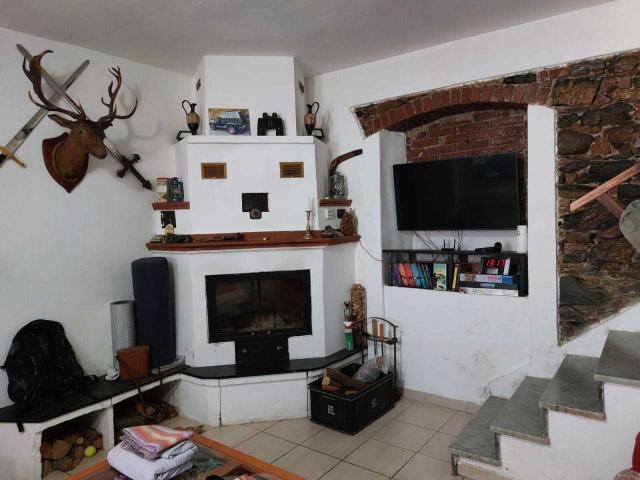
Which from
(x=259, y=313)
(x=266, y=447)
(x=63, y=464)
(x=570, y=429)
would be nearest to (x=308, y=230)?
(x=259, y=313)

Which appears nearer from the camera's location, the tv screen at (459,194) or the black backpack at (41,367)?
the black backpack at (41,367)

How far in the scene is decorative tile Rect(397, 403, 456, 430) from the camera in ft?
10.4

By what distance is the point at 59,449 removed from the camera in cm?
272

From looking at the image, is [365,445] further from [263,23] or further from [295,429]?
[263,23]

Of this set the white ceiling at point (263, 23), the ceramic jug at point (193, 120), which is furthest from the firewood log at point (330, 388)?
the white ceiling at point (263, 23)

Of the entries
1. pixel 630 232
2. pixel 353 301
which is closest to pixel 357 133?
pixel 353 301

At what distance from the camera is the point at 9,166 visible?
9.47 ft

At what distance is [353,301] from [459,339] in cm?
91

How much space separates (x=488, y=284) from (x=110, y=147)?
305cm

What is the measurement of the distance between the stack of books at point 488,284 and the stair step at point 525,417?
2.10 ft

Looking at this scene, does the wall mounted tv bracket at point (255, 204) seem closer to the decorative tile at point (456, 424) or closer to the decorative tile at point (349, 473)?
the decorative tile at point (349, 473)

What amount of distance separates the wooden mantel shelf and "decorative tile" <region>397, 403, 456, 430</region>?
1421mm

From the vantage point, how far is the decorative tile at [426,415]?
3162 mm

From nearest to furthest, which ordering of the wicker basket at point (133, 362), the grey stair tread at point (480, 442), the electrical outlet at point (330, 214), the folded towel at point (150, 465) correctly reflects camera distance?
the folded towel at point (150, 465)
the grey stair tread at point (480, 442)
the wicker basket at point (133, 362)
the electrical outlet at point (330, 214)
